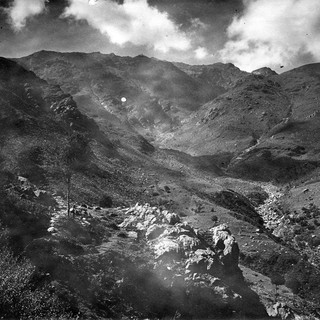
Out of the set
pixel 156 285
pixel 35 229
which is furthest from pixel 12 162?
pixel 156 285

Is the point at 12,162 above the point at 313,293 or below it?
above

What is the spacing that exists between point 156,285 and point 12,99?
207ft

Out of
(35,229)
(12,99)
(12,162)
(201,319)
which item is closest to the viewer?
(201,319)

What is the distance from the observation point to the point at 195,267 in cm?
2773

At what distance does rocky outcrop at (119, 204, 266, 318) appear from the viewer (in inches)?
993

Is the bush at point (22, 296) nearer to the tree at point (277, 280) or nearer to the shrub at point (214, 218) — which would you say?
the tree at point (277, 280)

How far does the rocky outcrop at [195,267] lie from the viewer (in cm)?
2523

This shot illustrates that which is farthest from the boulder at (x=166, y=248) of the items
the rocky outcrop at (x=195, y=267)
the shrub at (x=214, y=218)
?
the shrub at (x=214, y=218)

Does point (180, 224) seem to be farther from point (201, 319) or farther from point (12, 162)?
point (12, 162)

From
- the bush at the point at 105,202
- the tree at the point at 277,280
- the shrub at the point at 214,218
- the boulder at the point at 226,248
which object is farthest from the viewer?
the shrub at the point at 214,218

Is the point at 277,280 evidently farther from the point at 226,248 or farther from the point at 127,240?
the point at 127,240

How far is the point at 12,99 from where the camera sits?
73688 millimetres

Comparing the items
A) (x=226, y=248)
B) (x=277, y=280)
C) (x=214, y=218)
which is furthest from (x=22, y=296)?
(x=214, y=218)

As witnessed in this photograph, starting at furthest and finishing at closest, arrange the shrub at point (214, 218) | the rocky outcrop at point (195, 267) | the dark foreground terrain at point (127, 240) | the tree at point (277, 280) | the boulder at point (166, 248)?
the shrub at point (214, 218) < the tree at point (277, 280) < the boulder at point (166, 248) < the rocky outcrop at point (195, 267) < the dark foreground terrain at point (127, 240)
